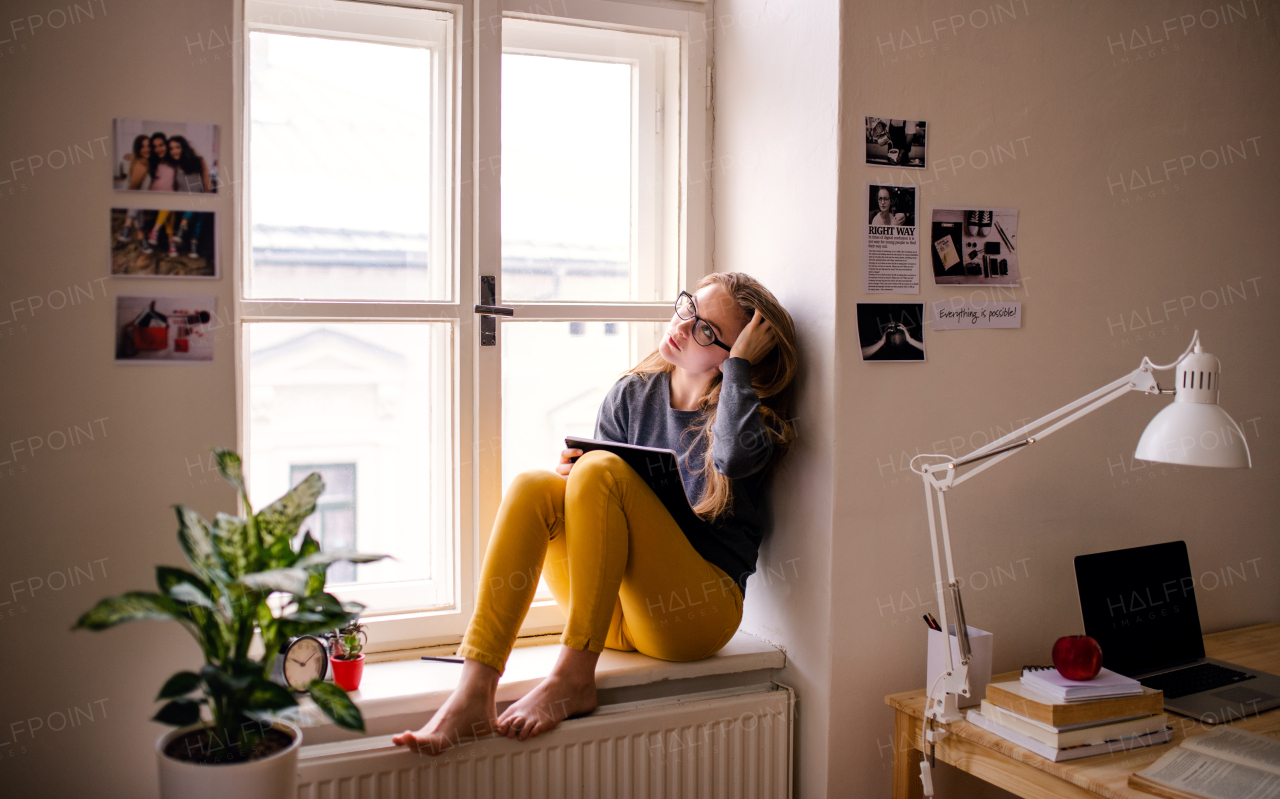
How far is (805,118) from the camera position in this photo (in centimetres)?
171

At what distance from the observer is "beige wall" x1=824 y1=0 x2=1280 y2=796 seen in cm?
168

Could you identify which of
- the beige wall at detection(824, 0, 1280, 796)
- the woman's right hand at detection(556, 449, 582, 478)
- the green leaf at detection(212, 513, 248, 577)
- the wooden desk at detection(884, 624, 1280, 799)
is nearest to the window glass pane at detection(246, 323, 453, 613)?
the woman's right hand at detection(556, 449, 582, 478)

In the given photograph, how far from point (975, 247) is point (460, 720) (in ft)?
4.16

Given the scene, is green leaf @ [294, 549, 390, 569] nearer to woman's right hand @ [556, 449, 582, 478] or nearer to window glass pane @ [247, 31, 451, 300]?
woman's right hand @ [556, 449, 582, 478]

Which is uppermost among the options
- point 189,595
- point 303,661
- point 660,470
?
point 660,470

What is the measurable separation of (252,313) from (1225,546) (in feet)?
6.97

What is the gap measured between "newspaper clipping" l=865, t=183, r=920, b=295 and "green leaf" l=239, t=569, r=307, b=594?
1.08m

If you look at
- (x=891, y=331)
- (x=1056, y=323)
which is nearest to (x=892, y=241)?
(x=891, y=331)

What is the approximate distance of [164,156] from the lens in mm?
1486

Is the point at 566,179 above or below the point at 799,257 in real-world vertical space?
above

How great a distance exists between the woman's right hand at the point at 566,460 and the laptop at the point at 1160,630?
94 cm

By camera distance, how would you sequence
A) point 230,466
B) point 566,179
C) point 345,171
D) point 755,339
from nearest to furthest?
point 230,466, point 755,339, point 345,171, point 566,179

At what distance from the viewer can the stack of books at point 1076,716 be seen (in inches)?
53.7

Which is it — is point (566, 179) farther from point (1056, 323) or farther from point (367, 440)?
point (1056, 323)
